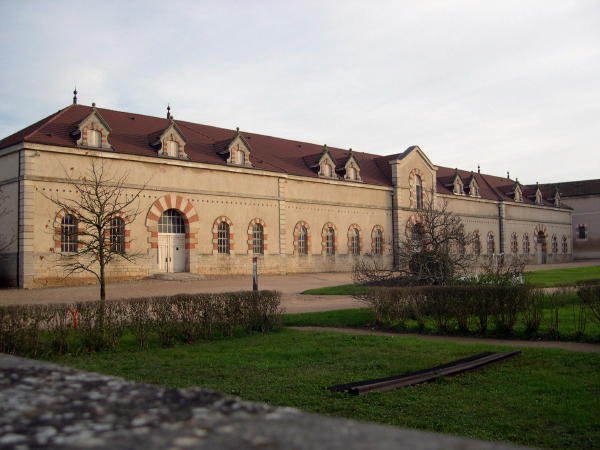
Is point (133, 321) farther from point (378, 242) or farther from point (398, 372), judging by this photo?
point (378, 242)

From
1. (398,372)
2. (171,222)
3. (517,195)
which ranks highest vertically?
(517,195)

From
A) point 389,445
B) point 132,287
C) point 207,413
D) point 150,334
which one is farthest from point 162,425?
point 132,287

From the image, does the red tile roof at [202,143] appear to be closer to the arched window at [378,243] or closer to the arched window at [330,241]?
the arched window at [378,243]

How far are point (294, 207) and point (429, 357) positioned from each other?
28.3 meters

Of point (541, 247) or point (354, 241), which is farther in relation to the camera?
point (541, 247)

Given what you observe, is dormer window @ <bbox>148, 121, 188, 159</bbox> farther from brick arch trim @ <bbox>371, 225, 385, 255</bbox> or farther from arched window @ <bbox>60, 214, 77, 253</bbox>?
brick arch trim @ <bbox>371, 225, 385, 255</bbox>

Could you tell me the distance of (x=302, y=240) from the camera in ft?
126

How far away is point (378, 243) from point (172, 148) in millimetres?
17661

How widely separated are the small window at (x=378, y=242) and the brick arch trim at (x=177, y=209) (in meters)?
15.4

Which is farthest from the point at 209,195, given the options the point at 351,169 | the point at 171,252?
the point at 351,169

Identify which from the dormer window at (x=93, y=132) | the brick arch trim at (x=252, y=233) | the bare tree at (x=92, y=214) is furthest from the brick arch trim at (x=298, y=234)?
the dormer window at (x=93, y=132)

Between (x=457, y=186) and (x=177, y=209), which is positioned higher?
(x=457, y=186)

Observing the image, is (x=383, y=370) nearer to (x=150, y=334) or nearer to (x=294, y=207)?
(x=150, y=334)

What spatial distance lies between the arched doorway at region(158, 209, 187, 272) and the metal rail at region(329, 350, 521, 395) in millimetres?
23925
